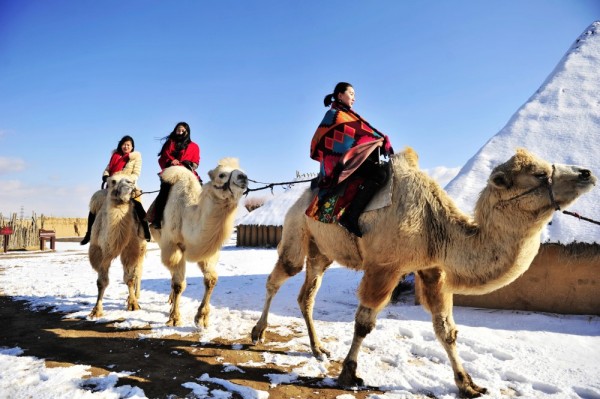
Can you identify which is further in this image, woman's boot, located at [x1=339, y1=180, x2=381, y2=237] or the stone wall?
the stone wall

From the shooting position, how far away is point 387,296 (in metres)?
3.47

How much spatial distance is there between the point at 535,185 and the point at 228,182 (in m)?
3.38

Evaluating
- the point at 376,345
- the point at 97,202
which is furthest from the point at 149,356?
the point at 97,202

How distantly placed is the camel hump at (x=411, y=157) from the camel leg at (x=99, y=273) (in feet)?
16.7

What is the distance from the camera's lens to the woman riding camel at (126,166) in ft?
21.9

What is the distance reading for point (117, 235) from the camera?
6223mm

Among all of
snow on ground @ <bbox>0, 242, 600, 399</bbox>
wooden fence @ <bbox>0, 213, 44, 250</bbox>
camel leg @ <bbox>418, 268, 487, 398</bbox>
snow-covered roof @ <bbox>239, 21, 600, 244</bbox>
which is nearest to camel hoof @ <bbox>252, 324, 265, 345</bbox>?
snow on ground @ <bbox>0, 242, 600, 399</bbox>

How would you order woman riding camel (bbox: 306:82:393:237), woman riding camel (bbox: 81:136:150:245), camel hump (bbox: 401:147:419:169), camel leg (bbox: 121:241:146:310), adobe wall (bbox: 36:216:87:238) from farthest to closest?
adobe wall (bbox: 36:216:87:238) → woman riding camel (bbox: 81:136:150:245) → camel leg (bbox: 121:241:146:310) → camel hump (bbox: 401:147:419:169) → woman riding camel (bbox: 306:82:393:237)

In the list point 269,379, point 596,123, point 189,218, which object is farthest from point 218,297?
point 596,123

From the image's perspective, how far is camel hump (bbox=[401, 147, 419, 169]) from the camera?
3861mm

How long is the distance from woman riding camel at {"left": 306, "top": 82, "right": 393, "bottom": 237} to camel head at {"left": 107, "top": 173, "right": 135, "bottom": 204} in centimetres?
353

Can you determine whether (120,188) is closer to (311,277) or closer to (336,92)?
(311,277)

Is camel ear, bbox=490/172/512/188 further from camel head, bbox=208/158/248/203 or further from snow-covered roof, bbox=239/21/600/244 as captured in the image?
snow-covered roof, bbox=239/21/600/244

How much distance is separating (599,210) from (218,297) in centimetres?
713
